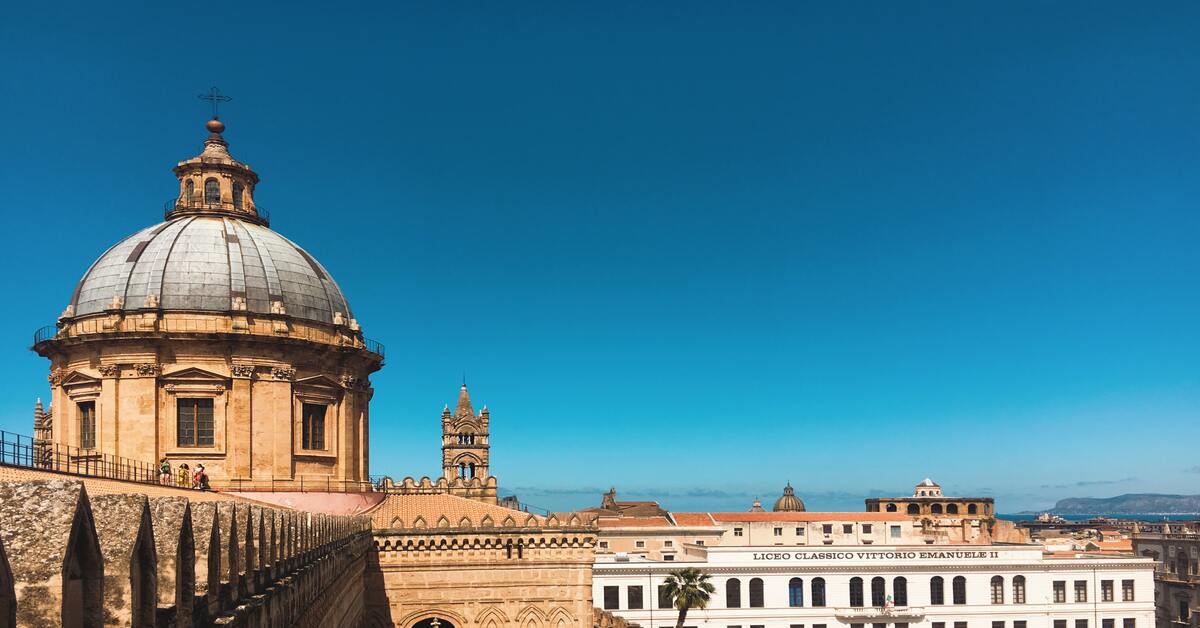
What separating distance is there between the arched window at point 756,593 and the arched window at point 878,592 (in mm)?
7310

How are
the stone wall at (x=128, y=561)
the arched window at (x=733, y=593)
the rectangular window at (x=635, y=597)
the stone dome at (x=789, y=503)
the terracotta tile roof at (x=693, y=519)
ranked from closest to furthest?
the stone wall at (x=128, y=561) < the rectangular window at (x=635, y=597) < the arched window at (x=733, y=593) < the terracotta tile roof at (x=693, y=519) < the stone dome at (x=789, y=503)

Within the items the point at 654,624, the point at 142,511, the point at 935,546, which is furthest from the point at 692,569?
the point at 142,511

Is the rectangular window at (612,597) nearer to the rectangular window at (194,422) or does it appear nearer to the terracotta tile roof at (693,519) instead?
the terracotta tile roof at (693,519)

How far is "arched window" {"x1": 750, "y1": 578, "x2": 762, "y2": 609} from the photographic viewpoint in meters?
62.2

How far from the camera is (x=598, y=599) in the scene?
201ft

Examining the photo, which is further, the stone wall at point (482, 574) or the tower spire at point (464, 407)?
the tower spire at point (464, 407)

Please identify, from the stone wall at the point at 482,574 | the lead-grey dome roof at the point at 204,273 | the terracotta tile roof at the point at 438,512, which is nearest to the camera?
the lead-grey dome roof at the point at 204,273

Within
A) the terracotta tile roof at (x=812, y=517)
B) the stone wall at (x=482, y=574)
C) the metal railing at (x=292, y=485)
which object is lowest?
the terracotta tile roof at (x=812, y=517)

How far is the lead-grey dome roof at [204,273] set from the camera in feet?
128

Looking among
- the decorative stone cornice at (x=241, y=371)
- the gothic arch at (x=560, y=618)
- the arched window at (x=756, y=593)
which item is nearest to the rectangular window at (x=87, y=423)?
the decorative stone cornice at (x=241, y=371)

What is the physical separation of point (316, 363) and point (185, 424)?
5.45 metres

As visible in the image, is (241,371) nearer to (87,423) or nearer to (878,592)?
(87,423)

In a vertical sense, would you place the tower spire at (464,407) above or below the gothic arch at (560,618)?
above

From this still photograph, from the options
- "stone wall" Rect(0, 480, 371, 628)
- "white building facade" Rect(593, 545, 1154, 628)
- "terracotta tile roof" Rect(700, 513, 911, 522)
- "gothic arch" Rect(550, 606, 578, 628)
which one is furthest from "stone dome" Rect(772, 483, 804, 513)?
"stone wall" Rect(0, 480, 371, 628)
